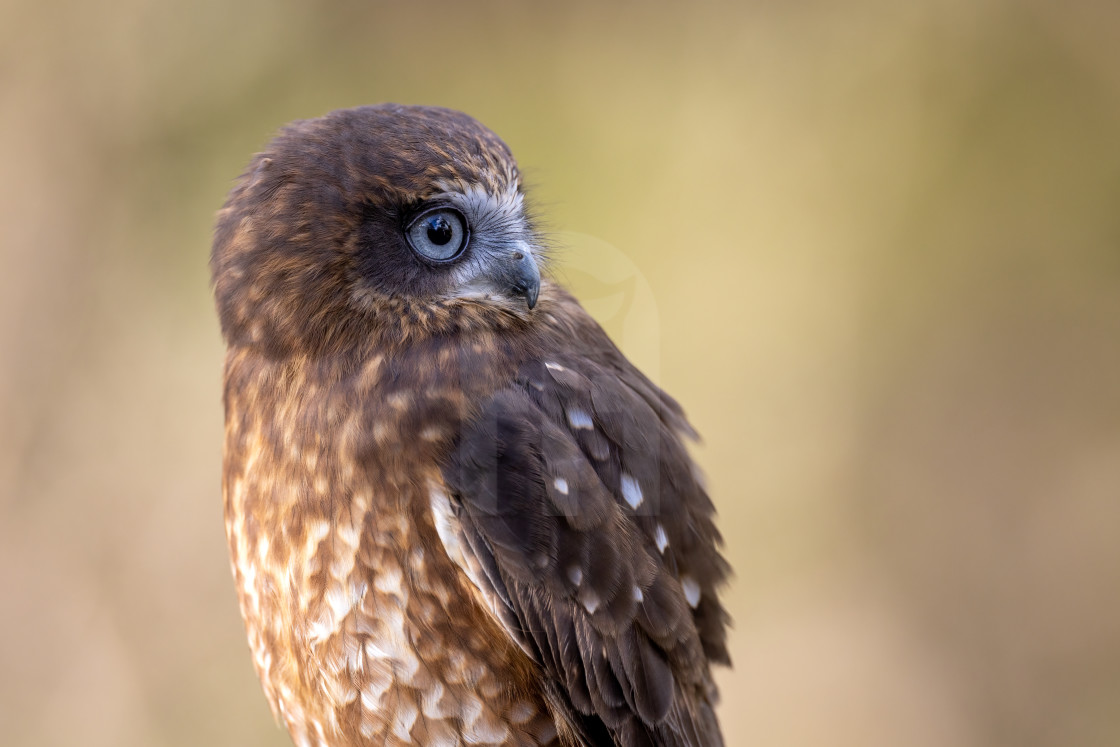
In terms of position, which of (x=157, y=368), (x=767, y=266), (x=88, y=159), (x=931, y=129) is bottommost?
(x=157, y=368)

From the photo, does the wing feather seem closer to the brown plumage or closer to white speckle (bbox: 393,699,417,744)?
the brown plumage

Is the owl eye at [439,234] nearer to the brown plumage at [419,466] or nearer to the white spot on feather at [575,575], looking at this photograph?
the brown plumage at [419,466]

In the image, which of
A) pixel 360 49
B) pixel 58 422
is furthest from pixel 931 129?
pixel 58 422

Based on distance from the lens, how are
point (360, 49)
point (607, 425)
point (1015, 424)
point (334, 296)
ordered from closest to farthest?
point (334, 296) < point (607, 425) < point (360, 49) < point (1015, 424)

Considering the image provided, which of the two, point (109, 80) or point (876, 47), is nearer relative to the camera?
point (109, 80)

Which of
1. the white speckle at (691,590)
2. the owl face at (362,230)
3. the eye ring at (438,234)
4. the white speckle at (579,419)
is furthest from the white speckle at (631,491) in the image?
the eye ring at (438,234)

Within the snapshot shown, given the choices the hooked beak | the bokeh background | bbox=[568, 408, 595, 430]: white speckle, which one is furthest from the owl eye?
the bokeh background

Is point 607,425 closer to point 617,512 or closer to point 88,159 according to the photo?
point 617,512
